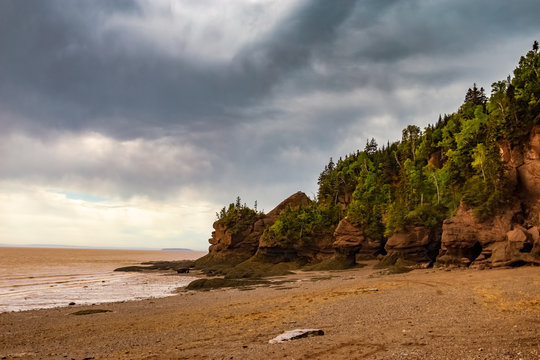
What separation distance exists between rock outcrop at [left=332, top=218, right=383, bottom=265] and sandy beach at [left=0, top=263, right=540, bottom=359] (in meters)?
32.2

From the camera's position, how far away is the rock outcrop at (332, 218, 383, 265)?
198 feet

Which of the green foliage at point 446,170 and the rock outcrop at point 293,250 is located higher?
the green foliage at point 446,170

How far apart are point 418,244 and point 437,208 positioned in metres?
6.50

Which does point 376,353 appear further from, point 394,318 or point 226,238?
point 226,238

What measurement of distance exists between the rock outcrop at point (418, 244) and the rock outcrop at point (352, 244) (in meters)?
11.3

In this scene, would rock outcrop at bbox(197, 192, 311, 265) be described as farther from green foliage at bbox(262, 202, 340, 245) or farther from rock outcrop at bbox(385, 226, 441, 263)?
rock outcrop at bbox(385, 226, 441, 263)

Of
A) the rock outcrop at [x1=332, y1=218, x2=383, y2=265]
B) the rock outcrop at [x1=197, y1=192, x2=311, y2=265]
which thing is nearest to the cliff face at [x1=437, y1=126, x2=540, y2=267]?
the rock outcrop at [x1=332, y1=218, x2=383, y2=265]

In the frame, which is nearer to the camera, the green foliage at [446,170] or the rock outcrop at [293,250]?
the green foliage at [446,170]

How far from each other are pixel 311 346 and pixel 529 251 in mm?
31777

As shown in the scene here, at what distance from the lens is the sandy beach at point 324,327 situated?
10.4m

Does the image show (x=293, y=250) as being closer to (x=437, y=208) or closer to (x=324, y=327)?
(x=437, y=208)

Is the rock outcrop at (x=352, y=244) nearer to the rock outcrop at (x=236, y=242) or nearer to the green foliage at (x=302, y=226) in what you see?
the green foliage at (x=302, y=226)

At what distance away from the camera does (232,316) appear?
20.2 meters

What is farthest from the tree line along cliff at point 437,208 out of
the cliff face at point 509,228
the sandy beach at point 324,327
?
the sandy beach at point 324,327
